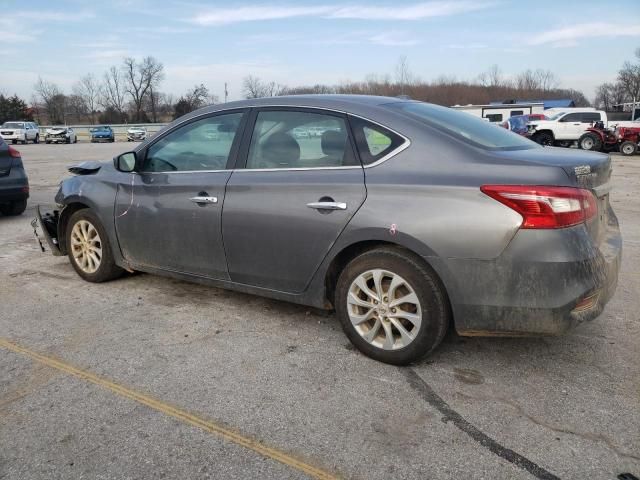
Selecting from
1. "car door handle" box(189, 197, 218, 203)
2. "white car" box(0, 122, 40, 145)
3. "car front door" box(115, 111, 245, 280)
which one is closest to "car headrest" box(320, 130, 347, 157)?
"car front door" box(115, 111, 245, 280)

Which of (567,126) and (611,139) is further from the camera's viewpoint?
(567,126)

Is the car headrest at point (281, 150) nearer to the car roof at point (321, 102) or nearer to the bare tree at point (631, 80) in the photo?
the car roof at point (321, 102)

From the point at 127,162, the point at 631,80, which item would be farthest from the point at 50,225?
the point at 631,80

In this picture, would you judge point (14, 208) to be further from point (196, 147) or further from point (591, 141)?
point (591, 141)

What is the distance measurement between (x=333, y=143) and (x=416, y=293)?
1090 millimetres

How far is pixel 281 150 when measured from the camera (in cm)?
361

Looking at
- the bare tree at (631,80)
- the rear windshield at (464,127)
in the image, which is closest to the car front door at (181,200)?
the rear windshield at (464,127)

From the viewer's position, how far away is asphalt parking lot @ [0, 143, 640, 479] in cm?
233

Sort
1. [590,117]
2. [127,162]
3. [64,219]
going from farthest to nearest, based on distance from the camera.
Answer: [590,117] → [64,219] → [127,162]

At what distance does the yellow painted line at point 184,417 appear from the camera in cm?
232

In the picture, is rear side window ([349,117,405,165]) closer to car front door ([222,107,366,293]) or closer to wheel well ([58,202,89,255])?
car front door ([222,107,366,293])

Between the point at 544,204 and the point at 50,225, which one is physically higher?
the point at 544,204

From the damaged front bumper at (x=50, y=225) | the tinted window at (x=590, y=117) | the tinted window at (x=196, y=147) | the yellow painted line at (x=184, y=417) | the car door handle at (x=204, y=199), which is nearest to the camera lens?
the yellow painted line at (x=184, y=417)

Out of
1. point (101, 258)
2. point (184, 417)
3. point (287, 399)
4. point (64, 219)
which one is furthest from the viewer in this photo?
point (64, 219)
